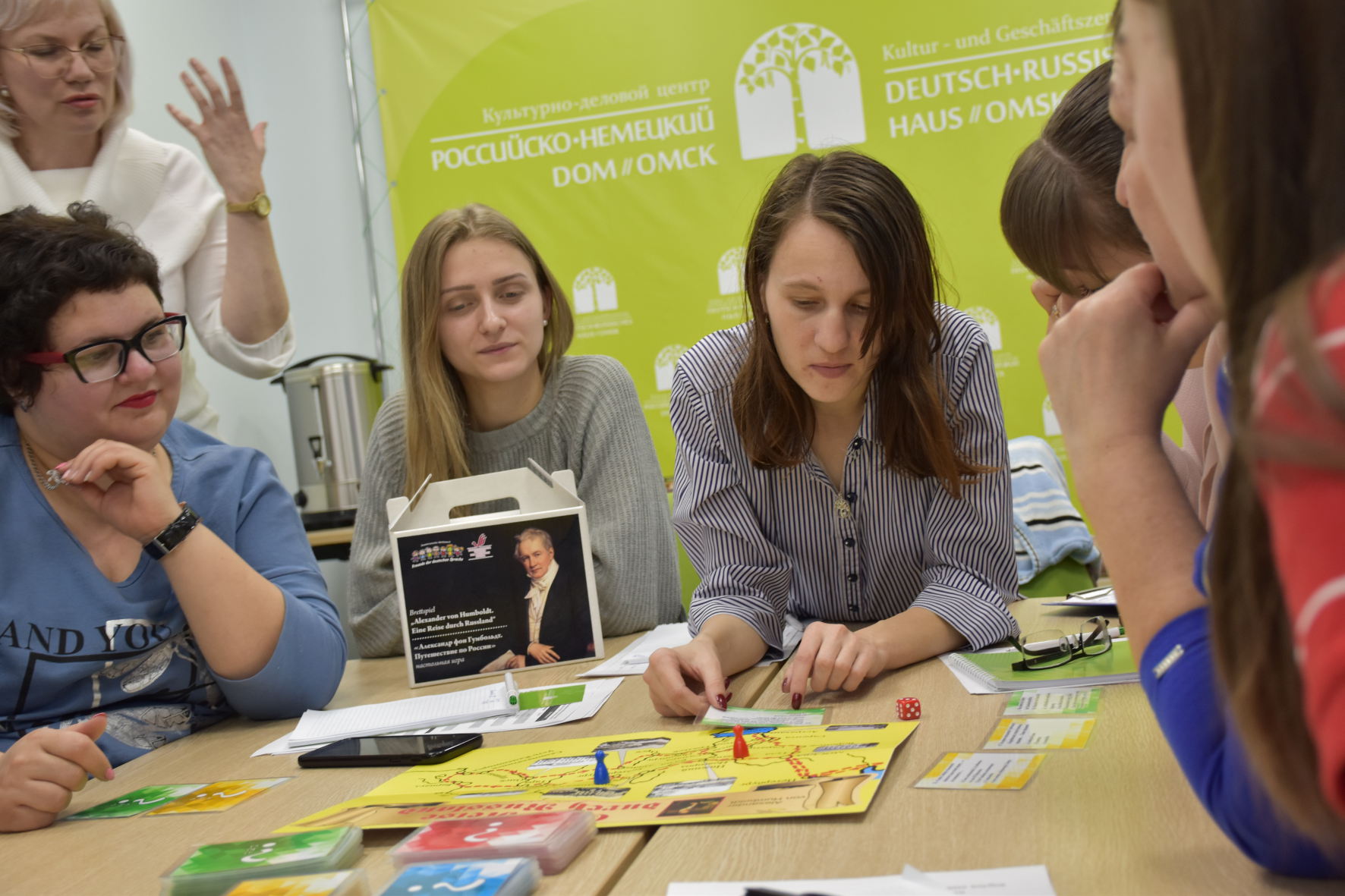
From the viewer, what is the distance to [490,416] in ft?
7.18

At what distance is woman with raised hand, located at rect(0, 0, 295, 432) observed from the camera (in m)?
2.05

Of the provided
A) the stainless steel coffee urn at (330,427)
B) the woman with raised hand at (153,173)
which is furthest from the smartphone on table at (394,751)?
the stainless steel coffee urn at (330,427)

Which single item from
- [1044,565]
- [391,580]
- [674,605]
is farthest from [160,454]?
[1044,565]

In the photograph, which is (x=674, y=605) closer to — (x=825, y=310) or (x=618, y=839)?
(x=825, y=310)

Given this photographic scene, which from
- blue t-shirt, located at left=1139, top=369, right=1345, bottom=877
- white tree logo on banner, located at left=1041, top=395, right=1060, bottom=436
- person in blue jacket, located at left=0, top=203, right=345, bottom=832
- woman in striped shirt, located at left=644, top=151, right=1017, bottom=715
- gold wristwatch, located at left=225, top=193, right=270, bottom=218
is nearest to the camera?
blue t-shirt, located at left=1139, top=369, right=1345, bottom=877

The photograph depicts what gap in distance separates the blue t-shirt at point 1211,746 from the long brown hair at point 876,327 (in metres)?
0.81

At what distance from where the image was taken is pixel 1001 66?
3887 millimetres

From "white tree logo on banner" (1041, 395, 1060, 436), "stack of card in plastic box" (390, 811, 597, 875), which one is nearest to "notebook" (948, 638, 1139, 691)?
"stack of card in plastic box" (390, 811, 597, 875)

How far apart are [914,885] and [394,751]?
0.66m

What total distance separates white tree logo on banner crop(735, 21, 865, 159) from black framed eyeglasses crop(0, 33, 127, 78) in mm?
2374

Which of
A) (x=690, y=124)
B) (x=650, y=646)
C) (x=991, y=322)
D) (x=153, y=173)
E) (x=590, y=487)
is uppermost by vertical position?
(x=690, y=124)

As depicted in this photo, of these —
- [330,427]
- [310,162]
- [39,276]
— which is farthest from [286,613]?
[310,162]

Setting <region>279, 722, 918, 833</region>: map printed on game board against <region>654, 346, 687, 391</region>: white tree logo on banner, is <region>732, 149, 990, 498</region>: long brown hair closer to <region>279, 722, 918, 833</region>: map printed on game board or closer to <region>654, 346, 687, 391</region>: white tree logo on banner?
<region>279, 722, 918, 833</region>: map printed on game board

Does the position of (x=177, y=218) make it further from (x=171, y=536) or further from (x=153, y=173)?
(x=171, y=536)
